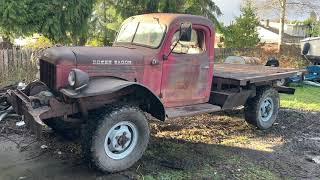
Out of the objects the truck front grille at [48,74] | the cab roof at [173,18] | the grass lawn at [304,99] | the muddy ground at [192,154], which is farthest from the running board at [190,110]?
the grass lawn at [304,99]

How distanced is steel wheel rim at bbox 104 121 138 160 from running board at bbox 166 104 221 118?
0.76 m

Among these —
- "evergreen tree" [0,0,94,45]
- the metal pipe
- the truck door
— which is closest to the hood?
the truck door

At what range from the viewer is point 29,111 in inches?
218

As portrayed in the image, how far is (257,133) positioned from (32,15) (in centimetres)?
675

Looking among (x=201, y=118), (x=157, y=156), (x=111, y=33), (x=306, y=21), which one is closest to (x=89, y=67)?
(x=157, y=156)

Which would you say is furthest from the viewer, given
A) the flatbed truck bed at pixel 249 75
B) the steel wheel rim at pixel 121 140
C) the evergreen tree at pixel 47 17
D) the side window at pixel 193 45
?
the evergreen tree at pixel 47 17

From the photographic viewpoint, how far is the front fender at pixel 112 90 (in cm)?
545

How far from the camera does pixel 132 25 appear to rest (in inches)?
295

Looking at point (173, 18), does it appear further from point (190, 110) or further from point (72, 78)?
point (72, 78)

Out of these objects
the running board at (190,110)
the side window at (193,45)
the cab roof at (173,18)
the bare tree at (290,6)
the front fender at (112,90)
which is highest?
the bare tree at (290,6)

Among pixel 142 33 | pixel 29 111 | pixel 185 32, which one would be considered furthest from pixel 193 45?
pixel 29 111

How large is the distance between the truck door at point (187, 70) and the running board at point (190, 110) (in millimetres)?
82

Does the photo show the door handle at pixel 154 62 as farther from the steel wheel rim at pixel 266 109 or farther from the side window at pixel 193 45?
the steel wheel rim at pixel 266 109

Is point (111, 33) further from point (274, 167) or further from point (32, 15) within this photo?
point (274, 167)
